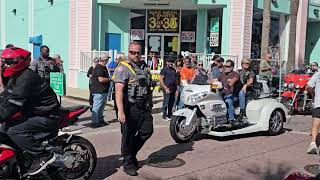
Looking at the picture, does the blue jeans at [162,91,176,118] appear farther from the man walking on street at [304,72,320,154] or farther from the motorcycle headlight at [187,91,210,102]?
the man walking on street at [304,72,320,154]

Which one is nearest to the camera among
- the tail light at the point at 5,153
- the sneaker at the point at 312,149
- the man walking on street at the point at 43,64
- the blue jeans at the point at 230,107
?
the tail light at the point at 5,153

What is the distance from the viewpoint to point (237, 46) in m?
19.5

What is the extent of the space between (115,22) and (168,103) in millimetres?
9782

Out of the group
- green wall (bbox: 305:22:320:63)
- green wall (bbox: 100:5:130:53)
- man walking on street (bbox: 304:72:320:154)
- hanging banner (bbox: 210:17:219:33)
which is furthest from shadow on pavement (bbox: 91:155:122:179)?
green wall (bbox: 305:22:320:63)

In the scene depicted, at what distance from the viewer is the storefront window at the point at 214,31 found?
2041 cm

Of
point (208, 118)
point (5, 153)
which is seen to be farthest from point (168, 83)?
point (5, 153)

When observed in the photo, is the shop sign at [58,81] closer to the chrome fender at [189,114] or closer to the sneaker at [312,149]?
the chrome fender at [189,114]

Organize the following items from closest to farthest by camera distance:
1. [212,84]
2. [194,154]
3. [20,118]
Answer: [20,118] < [194,154] < [212,84]

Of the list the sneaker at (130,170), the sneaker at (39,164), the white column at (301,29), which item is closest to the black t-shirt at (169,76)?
the sneaker at (130,170)

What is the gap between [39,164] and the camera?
216 inches

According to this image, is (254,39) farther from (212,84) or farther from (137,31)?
(212,84)

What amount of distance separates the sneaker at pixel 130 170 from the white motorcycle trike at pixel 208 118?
211cm

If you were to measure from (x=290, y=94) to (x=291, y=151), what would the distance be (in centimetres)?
519

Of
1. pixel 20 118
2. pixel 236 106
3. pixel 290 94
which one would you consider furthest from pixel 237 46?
pixel 20 118
